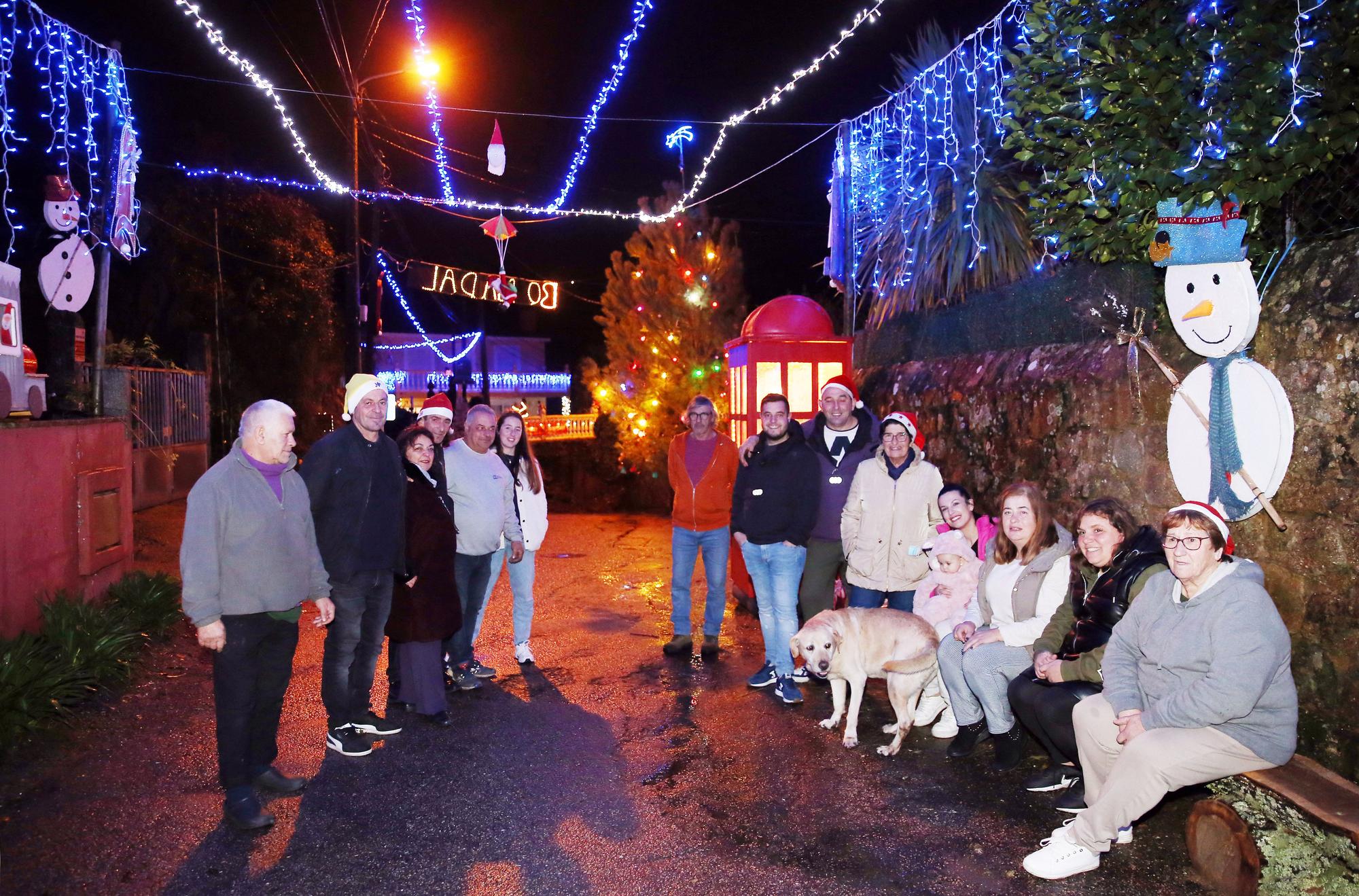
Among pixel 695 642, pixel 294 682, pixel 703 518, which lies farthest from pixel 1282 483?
pixel 294 682

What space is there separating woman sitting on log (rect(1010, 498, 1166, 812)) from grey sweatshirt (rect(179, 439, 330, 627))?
11.4 feet

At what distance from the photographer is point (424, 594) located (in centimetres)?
537

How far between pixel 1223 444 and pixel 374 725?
4.62 m

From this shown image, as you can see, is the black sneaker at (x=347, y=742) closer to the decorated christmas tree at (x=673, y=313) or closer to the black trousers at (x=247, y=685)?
the black trousers at (x=247, y=685)

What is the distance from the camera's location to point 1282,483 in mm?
4062

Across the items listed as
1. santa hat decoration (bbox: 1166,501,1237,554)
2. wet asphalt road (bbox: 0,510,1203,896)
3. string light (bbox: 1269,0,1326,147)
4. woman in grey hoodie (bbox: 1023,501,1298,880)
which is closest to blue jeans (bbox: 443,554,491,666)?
wet asphalt road (bbox: 0,510,1203,896)

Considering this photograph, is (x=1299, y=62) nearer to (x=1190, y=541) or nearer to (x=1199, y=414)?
(x=1199, y=414)

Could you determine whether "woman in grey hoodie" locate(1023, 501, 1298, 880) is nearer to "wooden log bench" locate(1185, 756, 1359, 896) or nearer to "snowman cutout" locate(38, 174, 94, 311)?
"wooden log bench" locate(1185, 756, 1359, 896)

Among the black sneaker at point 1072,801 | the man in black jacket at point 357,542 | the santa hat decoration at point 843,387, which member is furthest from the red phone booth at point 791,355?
the black sneaker at point 1072,801

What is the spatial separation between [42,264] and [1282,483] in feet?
28.5

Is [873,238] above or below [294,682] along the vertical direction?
above

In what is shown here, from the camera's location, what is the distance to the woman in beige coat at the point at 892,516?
5605 mm

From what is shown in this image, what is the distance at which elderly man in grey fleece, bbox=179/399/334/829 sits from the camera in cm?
390

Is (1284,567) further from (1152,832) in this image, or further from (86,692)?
A: (86,692)
